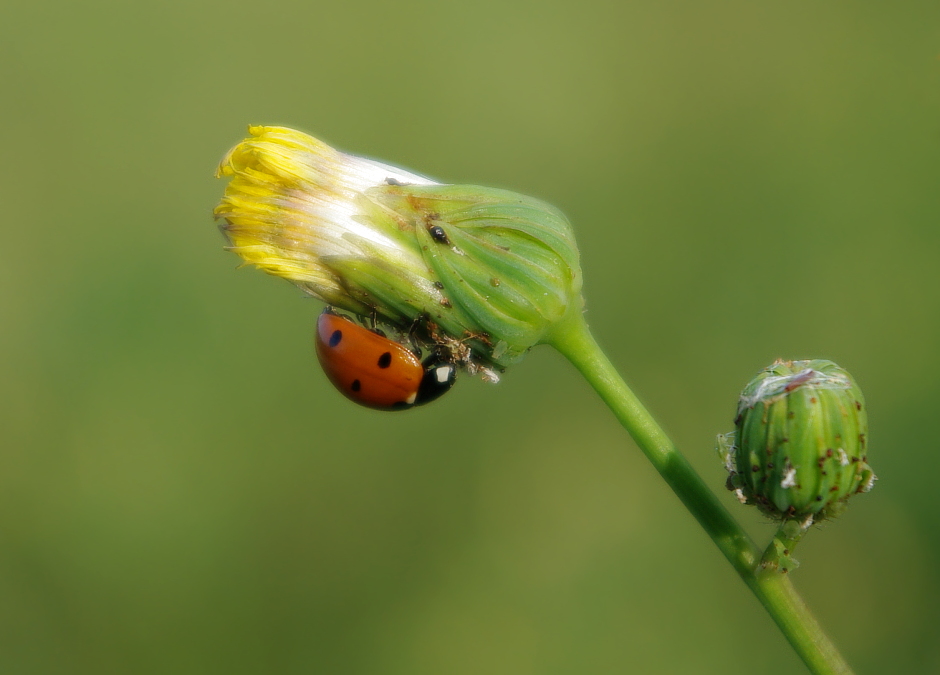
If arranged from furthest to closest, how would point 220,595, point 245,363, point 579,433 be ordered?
point 245,363 → point 579,433 → point 220,595

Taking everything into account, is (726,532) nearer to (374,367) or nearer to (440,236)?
(440,236)

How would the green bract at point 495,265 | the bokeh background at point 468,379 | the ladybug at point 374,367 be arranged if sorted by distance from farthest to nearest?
the bokeh background at point 468,379, the ladybug at point 374,367, the green bract at point 495,265

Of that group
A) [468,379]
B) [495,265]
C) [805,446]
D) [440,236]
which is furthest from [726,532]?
[468,379]

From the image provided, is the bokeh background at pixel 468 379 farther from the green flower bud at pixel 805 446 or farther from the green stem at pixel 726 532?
the green flower bud at pixel 805 446

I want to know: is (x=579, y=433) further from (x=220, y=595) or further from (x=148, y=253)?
(x=148, y=253)

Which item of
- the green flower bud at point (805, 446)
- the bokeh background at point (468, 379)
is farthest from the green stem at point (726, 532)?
the bokeh background at point (468, 379)

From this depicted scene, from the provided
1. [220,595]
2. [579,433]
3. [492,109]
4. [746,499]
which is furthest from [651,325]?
[746,499]

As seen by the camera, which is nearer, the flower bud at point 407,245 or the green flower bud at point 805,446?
the green flower bud at point 805,446
